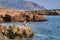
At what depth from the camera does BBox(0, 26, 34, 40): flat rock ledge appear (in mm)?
7355

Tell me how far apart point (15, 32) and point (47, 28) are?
96cm

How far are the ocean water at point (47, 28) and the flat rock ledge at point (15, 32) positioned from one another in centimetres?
13

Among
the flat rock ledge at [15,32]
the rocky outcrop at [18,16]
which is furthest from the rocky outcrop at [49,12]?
the flat rock ledge at [15,32]

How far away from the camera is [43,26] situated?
7.41 m

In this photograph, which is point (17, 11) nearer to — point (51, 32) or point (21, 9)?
point (21, 9)

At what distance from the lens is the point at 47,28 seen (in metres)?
7.41

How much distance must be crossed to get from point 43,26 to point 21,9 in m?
0.84

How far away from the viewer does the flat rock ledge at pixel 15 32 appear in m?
7.36

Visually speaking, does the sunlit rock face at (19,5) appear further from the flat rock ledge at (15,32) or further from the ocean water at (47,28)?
the flat rock ledge at (15,32)

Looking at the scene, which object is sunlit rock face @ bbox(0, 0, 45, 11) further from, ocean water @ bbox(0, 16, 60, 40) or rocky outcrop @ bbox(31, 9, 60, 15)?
ocean water @ bbox(0, 16, 60, 40)

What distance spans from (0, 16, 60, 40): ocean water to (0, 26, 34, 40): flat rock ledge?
13 centimetres

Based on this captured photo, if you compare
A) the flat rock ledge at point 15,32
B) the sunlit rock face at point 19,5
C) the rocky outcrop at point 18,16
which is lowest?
the flat rock ledge at point 15,32

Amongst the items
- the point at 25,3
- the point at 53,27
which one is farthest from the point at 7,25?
the point at 53,27

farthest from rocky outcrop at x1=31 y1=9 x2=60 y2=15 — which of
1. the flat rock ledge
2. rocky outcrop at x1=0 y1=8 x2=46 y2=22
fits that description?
the flat rock ledge
